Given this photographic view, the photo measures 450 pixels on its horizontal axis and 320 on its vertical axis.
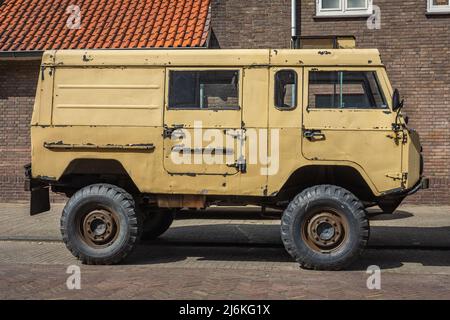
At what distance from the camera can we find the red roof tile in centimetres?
1358

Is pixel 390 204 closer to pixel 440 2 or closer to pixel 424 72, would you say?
pixel 424 72

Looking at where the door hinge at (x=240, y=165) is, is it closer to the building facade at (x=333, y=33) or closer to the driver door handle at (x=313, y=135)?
the driver door handle at (x=313, y=135)

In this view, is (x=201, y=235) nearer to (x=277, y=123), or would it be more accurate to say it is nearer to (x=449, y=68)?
(x=277, y=123)

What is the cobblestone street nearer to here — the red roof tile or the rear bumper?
the rear bumper

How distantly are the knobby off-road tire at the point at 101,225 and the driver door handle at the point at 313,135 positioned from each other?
2320 mm

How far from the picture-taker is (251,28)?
13453 millimetres

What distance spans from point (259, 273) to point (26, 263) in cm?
304

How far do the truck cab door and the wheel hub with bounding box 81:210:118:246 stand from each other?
8.45ft

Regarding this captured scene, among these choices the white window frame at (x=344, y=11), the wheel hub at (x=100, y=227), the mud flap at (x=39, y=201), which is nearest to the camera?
the wheel hub at (x=100, y=227)

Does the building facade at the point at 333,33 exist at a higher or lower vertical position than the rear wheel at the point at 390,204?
higher

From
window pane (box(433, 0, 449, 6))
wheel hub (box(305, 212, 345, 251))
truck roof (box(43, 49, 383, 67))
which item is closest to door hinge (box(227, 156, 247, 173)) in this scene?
wheel hub (box(305, 212, 345, 251))

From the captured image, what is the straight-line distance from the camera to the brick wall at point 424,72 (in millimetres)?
12805

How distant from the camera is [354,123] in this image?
6.88 meters

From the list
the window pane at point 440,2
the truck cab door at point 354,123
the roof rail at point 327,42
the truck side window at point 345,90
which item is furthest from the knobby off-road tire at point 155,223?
the window pane at point 440,2
